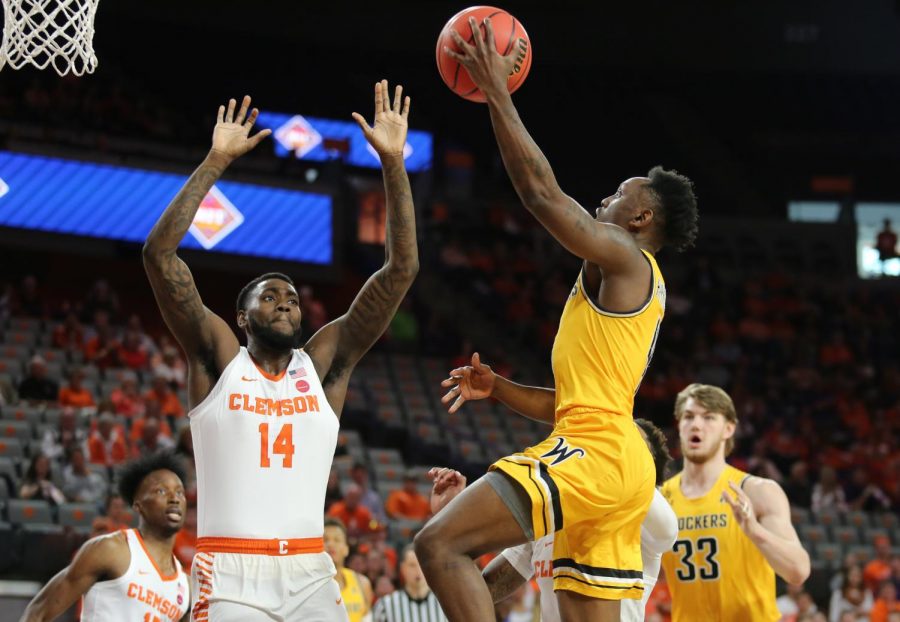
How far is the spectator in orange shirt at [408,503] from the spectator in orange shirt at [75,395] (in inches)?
132

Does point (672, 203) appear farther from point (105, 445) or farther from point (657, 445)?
point (105, 445)

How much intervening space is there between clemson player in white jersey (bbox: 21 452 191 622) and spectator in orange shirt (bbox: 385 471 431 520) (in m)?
6.61

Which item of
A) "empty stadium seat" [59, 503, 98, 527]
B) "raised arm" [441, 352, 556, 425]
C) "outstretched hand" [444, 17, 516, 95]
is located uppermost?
"outstretched hand" [444, 17, 516, 95]

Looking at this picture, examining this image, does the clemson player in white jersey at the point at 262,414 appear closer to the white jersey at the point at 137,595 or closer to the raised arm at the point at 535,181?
the raised arm at the point at 535,181

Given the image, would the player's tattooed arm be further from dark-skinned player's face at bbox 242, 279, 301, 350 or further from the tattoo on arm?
dark-skinned player's face at bbox 242, 279, 301, 350

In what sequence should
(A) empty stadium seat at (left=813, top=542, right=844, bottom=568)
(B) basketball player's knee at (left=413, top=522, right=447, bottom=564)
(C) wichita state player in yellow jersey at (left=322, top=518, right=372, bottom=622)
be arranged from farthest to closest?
(A) empty stadium seat at (left=813, top=542, right=844, bottom=568), (C) wichita state player in yellow jersey at (left=322, top=518, right=372, bottom=622), (B) basketball player's knee at (left=413, top=522, right=447, bottom=564)

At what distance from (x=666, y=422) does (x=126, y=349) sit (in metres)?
7.47

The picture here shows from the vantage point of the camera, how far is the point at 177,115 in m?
22.4

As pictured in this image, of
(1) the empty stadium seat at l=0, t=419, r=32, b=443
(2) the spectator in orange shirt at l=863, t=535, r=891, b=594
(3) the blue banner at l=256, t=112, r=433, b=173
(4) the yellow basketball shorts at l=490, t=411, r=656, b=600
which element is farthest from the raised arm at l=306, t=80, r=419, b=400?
(3) the blue banner at l=256, t=112, r=433, b=173

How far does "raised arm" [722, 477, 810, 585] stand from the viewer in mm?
5629

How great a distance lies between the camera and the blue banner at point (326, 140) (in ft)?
76.6

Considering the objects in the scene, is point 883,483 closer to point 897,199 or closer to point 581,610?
point 897,199

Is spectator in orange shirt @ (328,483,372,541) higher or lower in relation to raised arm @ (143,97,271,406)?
lower

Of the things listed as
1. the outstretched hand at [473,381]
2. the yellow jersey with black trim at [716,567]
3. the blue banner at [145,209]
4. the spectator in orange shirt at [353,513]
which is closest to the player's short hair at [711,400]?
the yellow jersey with black trim at [716,567]
